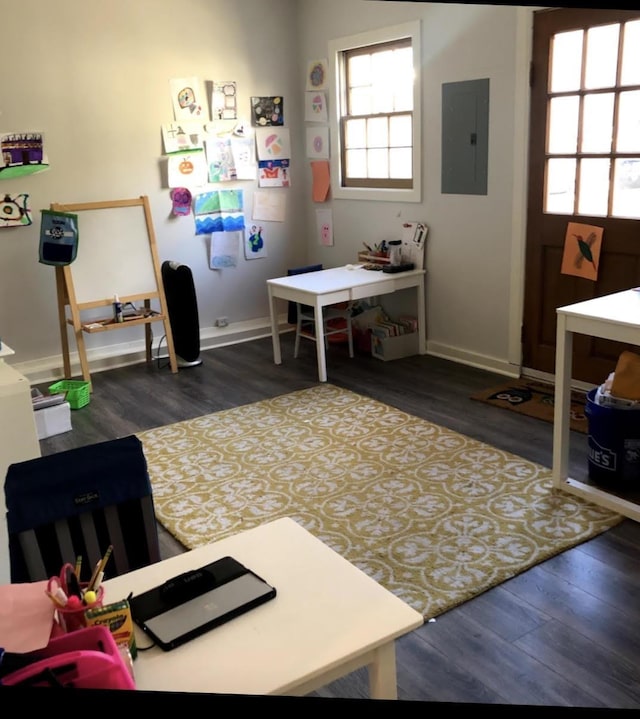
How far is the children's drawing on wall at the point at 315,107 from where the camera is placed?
549 centimetres

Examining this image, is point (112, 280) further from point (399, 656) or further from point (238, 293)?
point (399, 656)

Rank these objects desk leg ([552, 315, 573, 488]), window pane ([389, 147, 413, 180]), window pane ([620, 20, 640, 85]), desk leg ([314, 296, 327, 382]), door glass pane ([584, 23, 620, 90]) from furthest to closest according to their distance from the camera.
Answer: window pane ([389, 147, 413, 180]), desk leg ([314, 296, 327, 382]), door glass pane ([584, 23, 620, 90]), window pane ([620, 20, 640, 85]), desk leg ([552, 315, 573, 488])

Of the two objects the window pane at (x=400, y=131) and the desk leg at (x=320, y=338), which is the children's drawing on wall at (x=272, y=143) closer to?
the window pane at (x=400, y=131)

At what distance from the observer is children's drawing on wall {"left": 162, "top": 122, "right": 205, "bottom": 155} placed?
5.11 meters

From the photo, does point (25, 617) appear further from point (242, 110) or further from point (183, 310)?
point (242, 110)

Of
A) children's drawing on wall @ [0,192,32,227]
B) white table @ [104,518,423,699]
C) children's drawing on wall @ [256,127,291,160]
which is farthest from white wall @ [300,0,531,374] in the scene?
white table @ [104,518,423,699]

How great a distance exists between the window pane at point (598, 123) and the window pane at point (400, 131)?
1393 mm

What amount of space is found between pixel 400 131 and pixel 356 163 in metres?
0.54

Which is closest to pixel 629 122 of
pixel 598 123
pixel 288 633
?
pixel 598 123

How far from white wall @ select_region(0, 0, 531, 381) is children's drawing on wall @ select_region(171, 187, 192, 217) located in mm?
60

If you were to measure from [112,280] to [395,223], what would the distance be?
2018 mm

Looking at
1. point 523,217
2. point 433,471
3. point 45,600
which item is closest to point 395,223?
point 523,217

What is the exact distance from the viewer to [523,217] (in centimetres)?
418

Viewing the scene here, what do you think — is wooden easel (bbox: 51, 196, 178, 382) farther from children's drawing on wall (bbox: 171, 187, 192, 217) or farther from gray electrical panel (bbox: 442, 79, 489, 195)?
gray electrical panel (bbox: 442, 79, 489, 195)
